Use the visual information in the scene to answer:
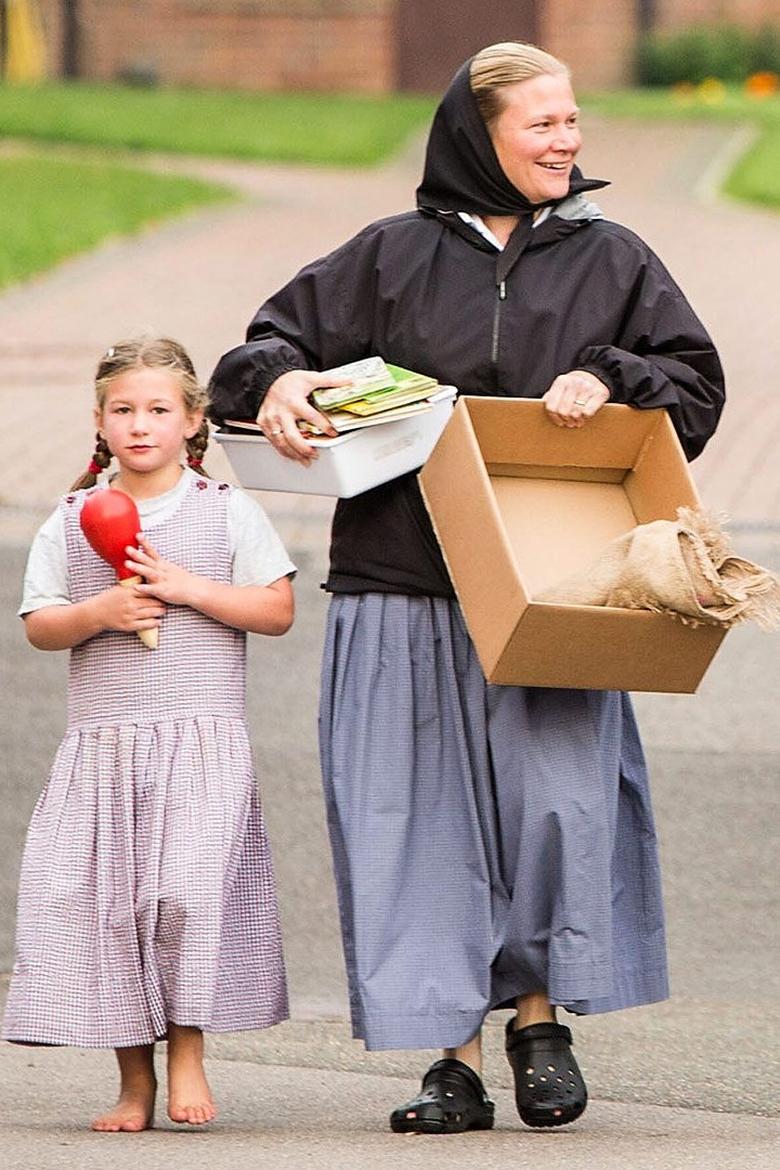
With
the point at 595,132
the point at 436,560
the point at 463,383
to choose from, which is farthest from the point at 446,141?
the point at 595,132

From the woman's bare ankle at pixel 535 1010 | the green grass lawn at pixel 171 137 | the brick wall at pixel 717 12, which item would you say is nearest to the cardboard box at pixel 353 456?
the woman's bare ankle at pixel 535 1010

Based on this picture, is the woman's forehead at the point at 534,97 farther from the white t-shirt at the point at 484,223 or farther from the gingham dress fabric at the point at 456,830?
the gingham dress fabric at the point at 456,830

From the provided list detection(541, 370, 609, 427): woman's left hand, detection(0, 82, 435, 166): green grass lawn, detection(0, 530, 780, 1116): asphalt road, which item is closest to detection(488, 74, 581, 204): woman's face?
detection(541, 370, 609, 427): woman's left hand

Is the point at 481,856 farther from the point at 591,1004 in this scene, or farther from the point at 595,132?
the point at 595,132

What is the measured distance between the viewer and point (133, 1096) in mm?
4172

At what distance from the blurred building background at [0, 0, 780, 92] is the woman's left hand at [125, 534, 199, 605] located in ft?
111

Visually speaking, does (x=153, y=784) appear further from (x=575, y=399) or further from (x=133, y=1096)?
(x=575, y=399)

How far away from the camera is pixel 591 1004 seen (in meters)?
Answer: 4.18

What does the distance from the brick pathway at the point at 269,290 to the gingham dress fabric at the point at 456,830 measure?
7.35 feet

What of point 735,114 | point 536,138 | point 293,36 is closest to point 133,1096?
point 536,138

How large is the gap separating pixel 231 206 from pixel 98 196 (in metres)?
1.23

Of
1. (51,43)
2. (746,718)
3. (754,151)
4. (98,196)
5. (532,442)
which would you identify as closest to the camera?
(532,442)

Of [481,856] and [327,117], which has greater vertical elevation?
[481,856]

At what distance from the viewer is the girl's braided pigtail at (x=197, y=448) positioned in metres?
4.31
